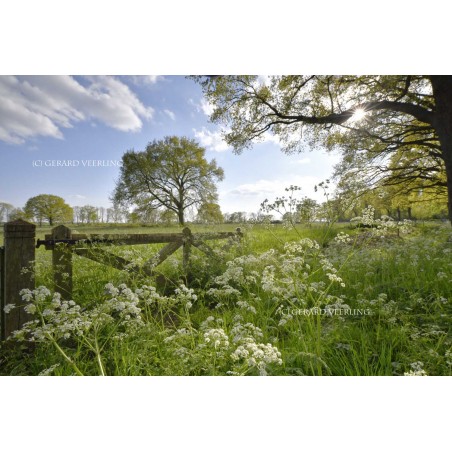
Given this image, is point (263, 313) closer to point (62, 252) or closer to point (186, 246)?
point (186, 246)

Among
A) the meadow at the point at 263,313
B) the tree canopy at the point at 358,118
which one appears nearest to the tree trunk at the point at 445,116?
the tree canopy at the point at 358,118

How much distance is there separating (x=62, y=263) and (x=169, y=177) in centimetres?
124

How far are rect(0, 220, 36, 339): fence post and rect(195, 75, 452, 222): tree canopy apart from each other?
1923mm

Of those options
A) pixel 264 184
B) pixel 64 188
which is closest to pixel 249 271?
pixel 264 184

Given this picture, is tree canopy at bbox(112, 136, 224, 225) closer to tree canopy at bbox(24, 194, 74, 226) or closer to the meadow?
the meadow

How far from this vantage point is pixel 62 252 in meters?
2.50

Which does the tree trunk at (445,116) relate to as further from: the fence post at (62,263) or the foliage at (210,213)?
→ the fence post at (62,263)

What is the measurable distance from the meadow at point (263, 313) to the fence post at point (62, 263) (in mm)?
57

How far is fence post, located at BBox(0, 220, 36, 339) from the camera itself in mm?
2205

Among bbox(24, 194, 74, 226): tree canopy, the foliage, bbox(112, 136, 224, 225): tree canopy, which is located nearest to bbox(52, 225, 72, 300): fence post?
bbox(24, 194, 74, 226): tree canopy

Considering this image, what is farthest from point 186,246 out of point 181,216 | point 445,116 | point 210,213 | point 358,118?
point 445,116

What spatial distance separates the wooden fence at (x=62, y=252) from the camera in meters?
2.22
